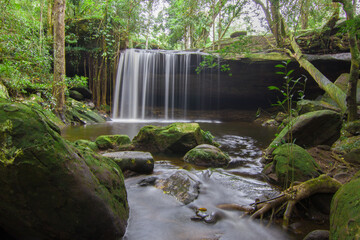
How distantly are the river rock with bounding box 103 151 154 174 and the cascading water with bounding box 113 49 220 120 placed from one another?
1145cm

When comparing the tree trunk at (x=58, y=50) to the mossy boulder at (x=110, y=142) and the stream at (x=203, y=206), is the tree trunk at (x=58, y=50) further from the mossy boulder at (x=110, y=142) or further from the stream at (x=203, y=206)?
the stream at (x=203, y=206)

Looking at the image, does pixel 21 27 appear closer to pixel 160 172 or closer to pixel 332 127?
pixel 160 172

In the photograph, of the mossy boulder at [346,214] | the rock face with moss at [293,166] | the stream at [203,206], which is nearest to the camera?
the mossy boulder at [346,214]

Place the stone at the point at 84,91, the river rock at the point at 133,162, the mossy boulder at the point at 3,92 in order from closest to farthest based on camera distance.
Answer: the river rock at the point at 133,162, the mossy boulder at the point at 3,92, the stone at the point at 84,91

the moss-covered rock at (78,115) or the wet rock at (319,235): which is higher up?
the moss-covered rock at (78,115)

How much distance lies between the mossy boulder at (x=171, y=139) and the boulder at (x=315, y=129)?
6.20ft

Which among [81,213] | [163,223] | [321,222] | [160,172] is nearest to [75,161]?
[81,213]

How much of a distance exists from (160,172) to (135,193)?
98 centimetres

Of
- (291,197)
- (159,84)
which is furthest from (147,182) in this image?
(159,84)

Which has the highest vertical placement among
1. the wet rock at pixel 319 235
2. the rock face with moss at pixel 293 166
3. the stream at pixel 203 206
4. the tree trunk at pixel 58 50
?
the tree trunk at pixel 58 50

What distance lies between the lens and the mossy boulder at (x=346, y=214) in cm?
148

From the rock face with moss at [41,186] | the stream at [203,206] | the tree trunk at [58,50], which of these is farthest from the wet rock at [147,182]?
the tree trunk at [58,50]

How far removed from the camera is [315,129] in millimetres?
5359

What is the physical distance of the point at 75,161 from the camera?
1.79m
